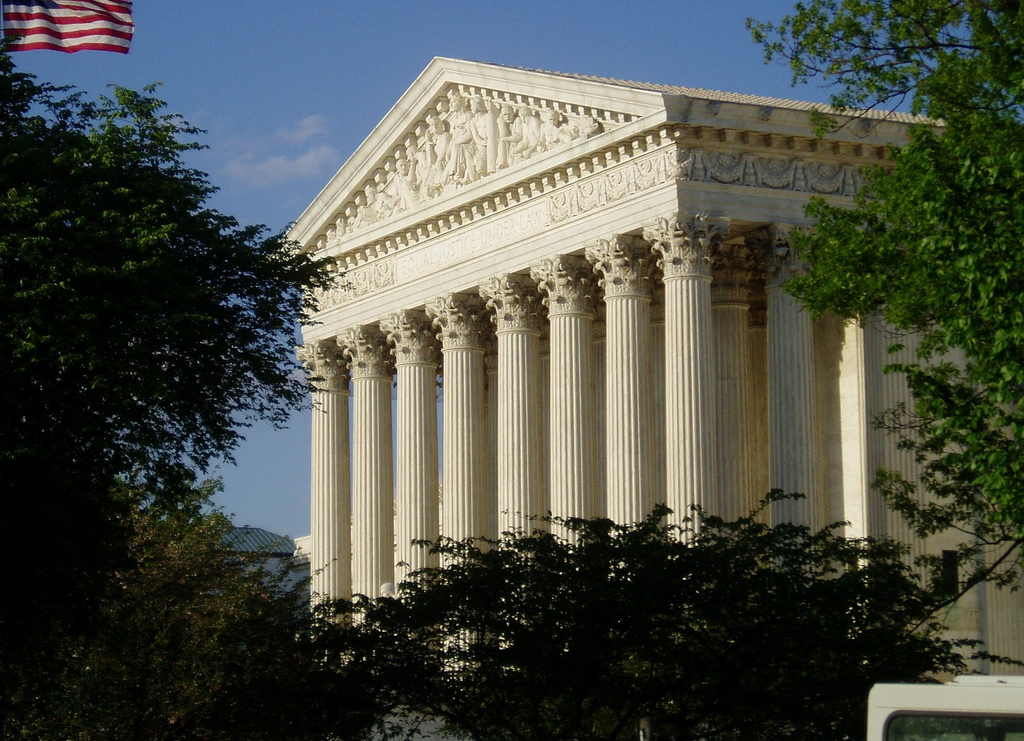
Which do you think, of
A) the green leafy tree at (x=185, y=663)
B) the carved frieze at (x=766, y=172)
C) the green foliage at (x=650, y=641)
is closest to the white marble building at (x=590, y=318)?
the carved frieze at (x=766, y=172)

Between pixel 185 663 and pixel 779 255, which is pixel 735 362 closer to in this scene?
pixel 779 255

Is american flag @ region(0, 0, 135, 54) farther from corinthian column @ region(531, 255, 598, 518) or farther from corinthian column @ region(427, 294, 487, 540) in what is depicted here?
corinthian column @ region(427, 294, 487, 540)

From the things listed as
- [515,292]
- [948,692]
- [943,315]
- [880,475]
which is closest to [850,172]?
[515,292]

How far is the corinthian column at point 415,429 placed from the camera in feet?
182

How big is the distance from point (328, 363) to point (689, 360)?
61.8 ft

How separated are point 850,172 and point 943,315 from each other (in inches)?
761

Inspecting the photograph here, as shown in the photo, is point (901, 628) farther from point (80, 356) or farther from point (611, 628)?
point (80, 356)

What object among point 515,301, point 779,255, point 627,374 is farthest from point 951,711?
point 515,301

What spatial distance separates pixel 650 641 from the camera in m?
27.9

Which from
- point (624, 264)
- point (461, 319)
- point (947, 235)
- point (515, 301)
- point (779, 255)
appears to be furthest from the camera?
point (461, 319)

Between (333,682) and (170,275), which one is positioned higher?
(170,275)

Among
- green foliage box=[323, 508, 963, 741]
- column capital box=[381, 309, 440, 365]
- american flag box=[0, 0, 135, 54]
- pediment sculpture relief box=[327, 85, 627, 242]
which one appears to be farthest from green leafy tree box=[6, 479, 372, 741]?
column capital box=[381, 309, 440, 365]

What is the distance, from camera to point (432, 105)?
179 ft

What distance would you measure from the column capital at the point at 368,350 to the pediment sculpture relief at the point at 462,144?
327cm
